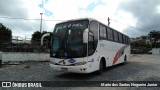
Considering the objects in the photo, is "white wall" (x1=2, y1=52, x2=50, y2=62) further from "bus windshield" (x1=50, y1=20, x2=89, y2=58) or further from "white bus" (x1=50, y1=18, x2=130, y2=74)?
"bus windshield" (x1=50, y1=20, x2=89, y2=58)

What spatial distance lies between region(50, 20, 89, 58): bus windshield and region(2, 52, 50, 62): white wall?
33.1 feet

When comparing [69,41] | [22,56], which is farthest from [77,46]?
[22,56]

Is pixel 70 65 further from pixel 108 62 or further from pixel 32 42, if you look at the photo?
pixel 32 42

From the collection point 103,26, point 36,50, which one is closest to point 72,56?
point 103,26

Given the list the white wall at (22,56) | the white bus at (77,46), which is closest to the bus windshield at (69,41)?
the white bus at (77,46)

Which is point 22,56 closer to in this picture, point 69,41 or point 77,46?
point 69,41

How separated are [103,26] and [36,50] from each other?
428 inches

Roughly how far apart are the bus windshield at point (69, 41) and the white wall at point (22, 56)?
10.1 m

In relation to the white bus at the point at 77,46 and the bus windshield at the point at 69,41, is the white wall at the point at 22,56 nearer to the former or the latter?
the white bus at the point at 77,46

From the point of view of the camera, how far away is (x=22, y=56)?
65.9ft

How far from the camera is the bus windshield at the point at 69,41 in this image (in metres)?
10.1

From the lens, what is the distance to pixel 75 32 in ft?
34.1

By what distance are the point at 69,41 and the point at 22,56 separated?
11216 millimetres

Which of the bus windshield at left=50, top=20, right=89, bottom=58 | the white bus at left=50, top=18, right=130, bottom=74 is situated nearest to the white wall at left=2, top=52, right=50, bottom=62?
the white bus at left=50, top=18, right=130, bottom=74
